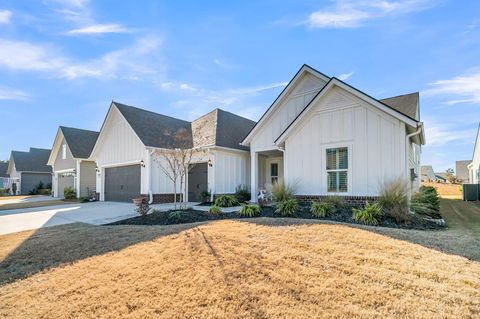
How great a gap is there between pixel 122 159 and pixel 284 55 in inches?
512

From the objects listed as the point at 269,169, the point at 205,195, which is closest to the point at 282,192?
the point at 205,195

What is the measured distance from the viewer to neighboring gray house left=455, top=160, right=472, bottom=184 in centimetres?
4194

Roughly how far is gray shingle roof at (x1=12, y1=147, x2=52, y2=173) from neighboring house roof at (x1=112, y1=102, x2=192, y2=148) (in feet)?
88.5

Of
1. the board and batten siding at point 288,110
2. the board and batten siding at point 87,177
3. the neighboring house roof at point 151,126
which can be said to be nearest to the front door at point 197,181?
the neighboring house roof at point 151,126

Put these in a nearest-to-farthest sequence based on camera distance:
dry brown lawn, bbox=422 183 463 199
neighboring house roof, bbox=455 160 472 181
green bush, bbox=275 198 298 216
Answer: green bush, bbox=275 198 298 216
dry brown lawn, bbox=422 183 463 199
neighboring house roof, bbox=455 160 472 181

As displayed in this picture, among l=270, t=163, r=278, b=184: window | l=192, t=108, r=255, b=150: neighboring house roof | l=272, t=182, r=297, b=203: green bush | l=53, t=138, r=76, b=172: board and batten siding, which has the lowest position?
l=272, t=182, r=297, b=203: green bush

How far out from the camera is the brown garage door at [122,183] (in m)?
17.8

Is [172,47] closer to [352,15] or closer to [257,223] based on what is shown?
[352,15]

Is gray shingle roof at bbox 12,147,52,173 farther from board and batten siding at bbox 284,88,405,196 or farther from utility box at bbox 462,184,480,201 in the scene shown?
utility box at bbox 462,184,480,201

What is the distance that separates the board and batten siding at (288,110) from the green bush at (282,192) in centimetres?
357

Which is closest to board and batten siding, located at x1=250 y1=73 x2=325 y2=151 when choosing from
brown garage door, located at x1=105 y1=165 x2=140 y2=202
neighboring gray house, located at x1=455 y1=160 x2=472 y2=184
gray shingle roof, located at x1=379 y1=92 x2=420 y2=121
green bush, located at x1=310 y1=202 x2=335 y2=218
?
gray shingle roof, located at x1=379 y1=92 x2=420 y2=121

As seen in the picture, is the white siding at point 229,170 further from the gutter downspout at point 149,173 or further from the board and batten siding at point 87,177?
the board and batten siding at point 87,177

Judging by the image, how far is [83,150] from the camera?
2509 centimetres

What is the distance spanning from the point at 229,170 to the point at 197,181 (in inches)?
88.4
